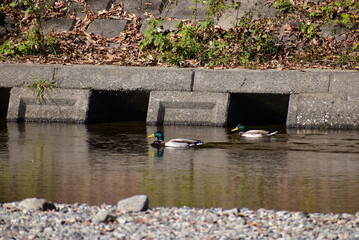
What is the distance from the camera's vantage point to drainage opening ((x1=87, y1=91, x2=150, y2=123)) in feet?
41.3

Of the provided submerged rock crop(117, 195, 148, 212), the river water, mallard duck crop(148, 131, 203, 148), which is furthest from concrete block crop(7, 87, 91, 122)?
submerged rock crop(117, 195, 148, 212)

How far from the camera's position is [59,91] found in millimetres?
12570

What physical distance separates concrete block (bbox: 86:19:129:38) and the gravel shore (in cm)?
866

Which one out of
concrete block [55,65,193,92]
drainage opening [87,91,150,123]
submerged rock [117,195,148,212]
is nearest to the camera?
submerged rock [117,195,148,212]

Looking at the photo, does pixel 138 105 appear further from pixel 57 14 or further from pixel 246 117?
pixel 57 14

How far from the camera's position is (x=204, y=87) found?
12172mm

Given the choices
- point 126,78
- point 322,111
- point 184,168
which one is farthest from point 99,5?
point 184,168

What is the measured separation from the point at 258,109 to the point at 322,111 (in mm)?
1195

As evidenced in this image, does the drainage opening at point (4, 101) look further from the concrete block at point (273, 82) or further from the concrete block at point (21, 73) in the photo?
the concrete block at point (273, 82)

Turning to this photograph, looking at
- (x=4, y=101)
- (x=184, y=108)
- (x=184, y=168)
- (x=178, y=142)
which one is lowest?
(x=184, y=168)

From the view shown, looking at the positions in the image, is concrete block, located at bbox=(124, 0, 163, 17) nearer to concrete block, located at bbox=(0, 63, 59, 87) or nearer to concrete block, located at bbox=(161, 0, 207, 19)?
concrete block, located at bbox=(161, 0, 207, 19)

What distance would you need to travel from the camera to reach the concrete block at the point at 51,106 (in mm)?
12445

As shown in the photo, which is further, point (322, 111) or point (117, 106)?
point (117, 106)

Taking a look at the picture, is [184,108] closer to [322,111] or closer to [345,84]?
Result: [322,111]
